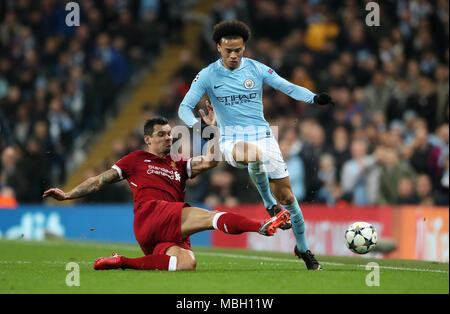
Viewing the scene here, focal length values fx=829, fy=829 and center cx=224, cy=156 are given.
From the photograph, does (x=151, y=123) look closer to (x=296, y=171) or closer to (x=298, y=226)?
(x=298, y=226)

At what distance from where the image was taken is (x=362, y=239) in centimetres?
864

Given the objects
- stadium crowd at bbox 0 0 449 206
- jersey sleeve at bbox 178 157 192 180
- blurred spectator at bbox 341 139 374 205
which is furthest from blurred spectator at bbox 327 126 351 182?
jersey sleeve at bbox 178 157 192 180

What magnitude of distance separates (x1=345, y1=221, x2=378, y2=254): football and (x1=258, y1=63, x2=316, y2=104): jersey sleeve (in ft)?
4.79

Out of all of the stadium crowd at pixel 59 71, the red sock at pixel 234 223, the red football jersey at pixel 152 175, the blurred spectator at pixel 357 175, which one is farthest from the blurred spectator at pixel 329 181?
the stadium crowd at pixel 59 71

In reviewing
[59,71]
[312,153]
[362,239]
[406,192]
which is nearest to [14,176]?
[59,71]

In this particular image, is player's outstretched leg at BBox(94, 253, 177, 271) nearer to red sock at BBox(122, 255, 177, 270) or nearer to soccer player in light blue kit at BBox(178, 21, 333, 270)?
red sock at BBox(122, 255, 177, 270)

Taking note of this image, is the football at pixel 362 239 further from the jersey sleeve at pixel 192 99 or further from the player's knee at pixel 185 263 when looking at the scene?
the jersey sleeve at pixel 192 99

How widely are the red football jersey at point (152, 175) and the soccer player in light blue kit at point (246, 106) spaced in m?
0.51

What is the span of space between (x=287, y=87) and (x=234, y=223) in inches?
67.0

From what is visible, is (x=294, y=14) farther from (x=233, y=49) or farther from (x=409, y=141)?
(x=233, y=49)

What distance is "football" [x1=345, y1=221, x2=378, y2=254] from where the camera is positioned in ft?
28.3

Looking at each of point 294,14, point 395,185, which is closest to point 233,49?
point 395,185
